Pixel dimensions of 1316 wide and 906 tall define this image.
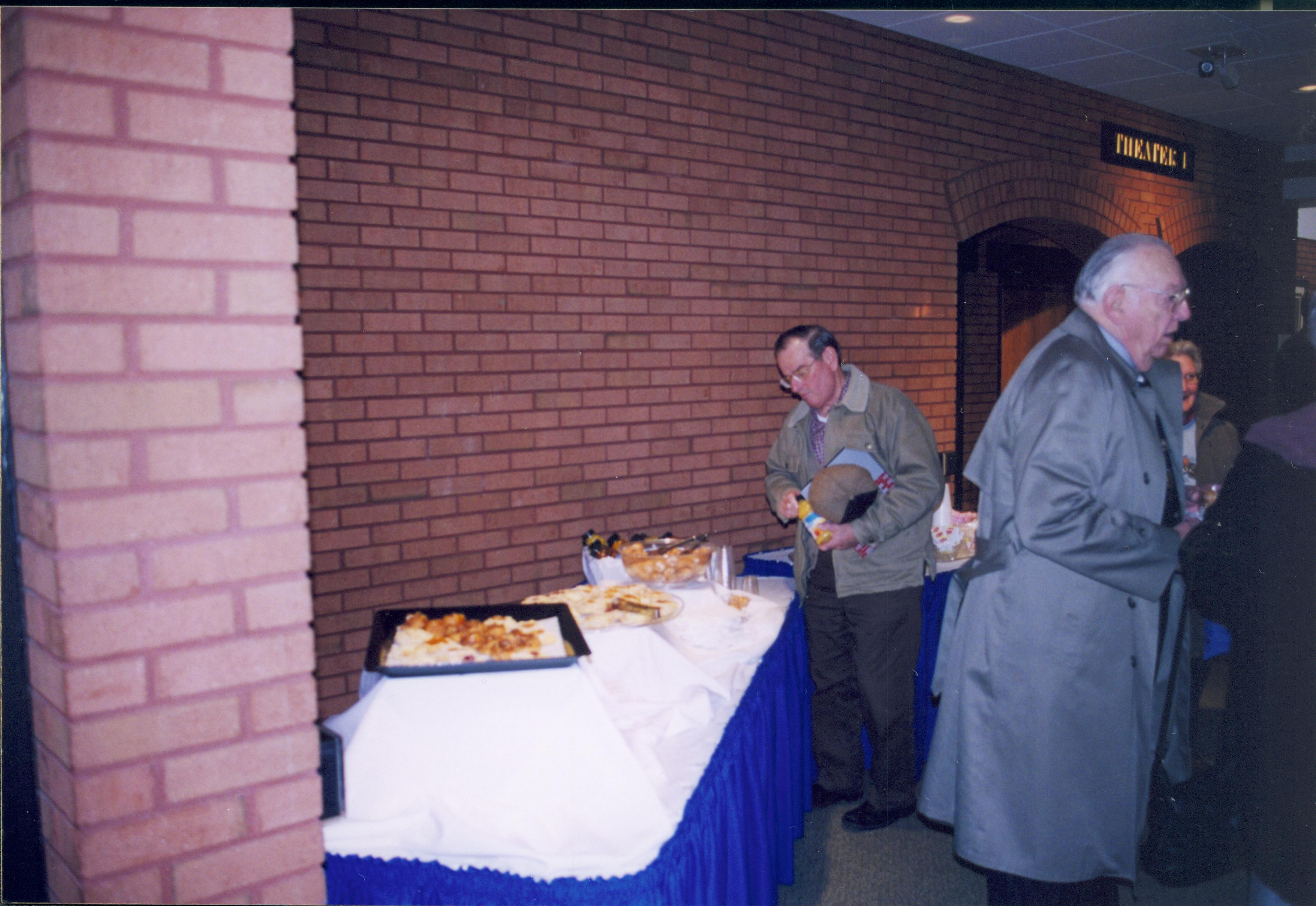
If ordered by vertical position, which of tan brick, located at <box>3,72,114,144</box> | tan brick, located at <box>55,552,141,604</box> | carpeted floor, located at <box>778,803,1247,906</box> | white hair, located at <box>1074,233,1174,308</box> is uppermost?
tan brick, located at <box>3,72,114,144</box>

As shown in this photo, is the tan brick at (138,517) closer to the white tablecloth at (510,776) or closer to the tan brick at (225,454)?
the tan brick at (225,454)

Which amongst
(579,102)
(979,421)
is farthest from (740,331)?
(979,421)

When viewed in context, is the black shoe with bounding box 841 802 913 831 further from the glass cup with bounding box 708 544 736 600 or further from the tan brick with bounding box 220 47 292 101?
the tan brick with bounding box 220 47 292 101

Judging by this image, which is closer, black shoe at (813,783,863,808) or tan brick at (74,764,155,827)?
tan brick at (74,764,155,827)

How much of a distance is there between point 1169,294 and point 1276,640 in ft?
2.89

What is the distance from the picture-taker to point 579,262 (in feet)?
12.6

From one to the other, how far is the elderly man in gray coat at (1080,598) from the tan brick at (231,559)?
1718mm

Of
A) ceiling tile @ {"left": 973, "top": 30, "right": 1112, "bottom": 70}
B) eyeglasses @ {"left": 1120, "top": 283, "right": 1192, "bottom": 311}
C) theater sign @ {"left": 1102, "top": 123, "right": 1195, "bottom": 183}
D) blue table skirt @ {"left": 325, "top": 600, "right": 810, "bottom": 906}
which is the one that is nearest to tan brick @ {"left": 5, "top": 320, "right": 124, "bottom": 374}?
blue table skirt @ {"left": 325, "top": 600, "right": 810, "bottom": 906}

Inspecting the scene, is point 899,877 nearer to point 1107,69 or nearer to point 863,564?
point 863,564

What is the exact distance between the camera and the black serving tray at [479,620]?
188 centimetres

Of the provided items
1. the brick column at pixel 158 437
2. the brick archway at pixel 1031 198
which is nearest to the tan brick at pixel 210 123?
the brick column at pixel 158 437

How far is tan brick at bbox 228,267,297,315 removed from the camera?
1316 millimetres

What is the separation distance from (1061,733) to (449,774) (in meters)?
1.54

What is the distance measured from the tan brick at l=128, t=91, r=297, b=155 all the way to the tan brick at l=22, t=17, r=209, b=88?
3 centimetres
